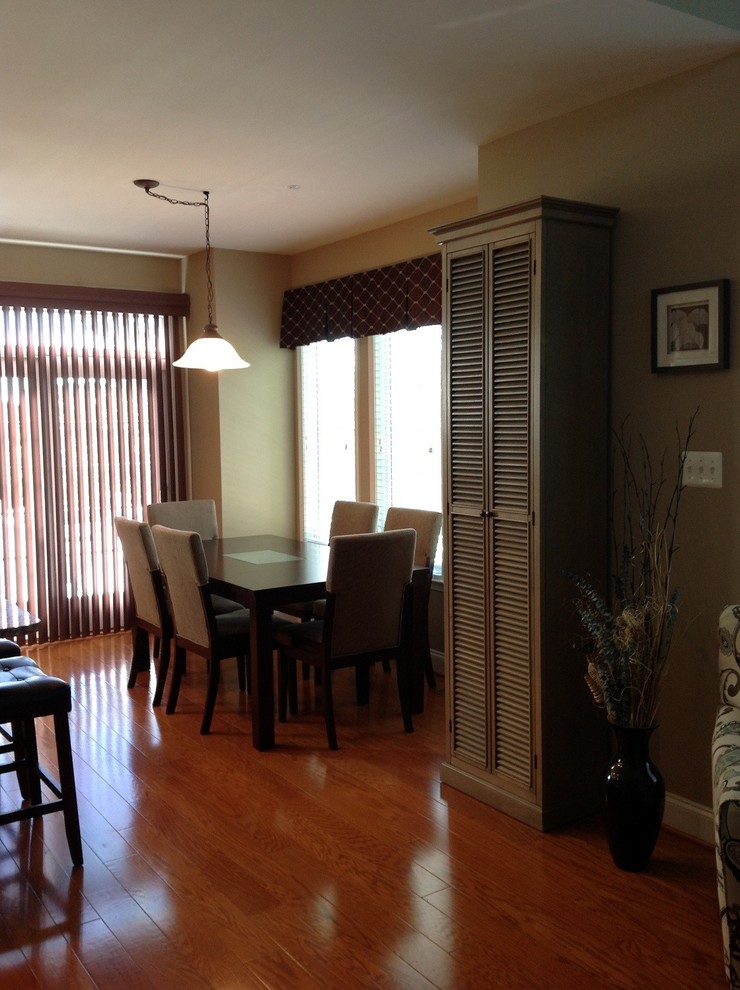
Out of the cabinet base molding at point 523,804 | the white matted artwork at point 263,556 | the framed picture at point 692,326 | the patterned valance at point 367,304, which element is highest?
the patterned valance at point 367,304

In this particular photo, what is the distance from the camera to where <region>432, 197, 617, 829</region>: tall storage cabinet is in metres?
3.20

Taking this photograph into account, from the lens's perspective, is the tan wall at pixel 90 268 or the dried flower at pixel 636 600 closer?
the dried flower at pixel 636 600

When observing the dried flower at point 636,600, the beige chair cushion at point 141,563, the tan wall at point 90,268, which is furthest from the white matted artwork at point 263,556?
the tan wall at point 90,268

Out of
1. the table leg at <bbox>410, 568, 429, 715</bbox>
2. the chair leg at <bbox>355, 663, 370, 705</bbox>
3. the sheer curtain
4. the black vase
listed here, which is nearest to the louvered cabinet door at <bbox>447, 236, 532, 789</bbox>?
the black vase

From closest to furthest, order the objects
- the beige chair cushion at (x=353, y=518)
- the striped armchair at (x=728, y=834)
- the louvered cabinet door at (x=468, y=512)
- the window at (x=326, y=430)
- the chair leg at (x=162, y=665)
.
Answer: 1. the striped armchair at (x=728, y=834)
2. the louvered cabinet door at (x=468, y=512)
3. the chair leg at (x=162, y=665)
4. the beige chair cushion at (x=353, y=518)
5. the window at (x=326, y=430)

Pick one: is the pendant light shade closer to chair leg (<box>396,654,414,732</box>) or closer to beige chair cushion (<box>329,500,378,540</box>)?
beige chair cushion (<box>329,500,378,540</box>)

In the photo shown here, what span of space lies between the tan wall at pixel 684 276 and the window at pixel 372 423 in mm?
1693

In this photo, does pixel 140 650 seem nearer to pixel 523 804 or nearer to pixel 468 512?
pixel 468 512

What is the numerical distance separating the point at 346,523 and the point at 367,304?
54.0 inches

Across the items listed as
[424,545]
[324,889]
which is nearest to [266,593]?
[424,545]

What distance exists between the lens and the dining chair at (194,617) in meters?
4.20

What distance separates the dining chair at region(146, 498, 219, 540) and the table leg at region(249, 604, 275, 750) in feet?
5.08

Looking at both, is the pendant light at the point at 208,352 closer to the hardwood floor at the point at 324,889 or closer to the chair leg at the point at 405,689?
the chair leg at the point at 405,689

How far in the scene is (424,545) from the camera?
16.1 feet
